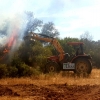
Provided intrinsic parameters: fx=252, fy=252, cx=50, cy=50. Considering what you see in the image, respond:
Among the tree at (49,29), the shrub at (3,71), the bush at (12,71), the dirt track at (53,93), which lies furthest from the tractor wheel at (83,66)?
the tree at (49,29)

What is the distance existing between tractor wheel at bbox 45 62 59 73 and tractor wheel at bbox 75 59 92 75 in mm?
1587

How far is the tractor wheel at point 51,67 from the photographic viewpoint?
20.0m

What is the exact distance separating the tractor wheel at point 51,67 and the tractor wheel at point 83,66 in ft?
5.21

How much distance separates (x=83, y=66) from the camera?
20.1 metres

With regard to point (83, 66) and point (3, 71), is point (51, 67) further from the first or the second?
point (3, 71)

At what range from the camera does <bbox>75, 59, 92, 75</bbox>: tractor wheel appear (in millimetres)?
20000

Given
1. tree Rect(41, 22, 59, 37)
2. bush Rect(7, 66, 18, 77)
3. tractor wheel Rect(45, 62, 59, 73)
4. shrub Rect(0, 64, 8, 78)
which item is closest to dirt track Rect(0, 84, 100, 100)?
shrub Rect(0, 64, 8, 78)

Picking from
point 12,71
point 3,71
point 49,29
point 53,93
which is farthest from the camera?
point 49,29

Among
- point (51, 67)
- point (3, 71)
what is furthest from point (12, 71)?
point (51, 67)

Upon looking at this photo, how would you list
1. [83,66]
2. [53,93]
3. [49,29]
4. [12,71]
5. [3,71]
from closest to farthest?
[53,93] < [3,71] < [12,71] < [83,66] < [49,29]

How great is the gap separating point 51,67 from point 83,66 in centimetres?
255

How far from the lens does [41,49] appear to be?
21.6m

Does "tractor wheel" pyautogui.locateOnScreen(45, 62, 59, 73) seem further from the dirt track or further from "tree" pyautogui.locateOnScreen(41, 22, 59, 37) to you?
"tree" pyautogui.locateOnScreen(41, 22, 59, 37)

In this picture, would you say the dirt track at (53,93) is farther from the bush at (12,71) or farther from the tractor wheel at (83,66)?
the tractor wheel at (83,66)
